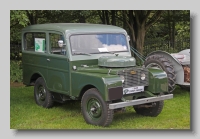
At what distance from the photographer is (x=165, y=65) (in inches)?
368

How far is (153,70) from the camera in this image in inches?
305

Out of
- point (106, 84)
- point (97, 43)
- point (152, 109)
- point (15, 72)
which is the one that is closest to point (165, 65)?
point (152, 109)

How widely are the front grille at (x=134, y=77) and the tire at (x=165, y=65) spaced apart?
1913 millimetres

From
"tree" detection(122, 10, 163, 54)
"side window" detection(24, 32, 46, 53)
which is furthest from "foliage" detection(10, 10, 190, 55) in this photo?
"side window" detection(24, 32, 46, 53)

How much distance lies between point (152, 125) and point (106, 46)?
2.16 m

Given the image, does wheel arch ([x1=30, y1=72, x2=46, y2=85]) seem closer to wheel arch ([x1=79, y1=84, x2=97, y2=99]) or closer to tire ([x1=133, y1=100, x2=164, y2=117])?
wheel arch ([x1=79, y1=84, x2=97, y2=99])

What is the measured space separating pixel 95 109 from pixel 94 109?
24mm

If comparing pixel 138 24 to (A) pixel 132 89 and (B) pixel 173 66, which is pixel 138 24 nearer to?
(B) pixel 173 66

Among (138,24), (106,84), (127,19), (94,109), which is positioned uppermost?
(127,19)

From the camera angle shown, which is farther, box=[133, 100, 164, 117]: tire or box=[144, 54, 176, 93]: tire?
box=[144, 54, 176, 93]: tire

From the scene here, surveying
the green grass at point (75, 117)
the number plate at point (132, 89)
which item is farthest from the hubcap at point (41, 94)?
the number plate at point (132, 89)

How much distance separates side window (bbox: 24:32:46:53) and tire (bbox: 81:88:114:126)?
217cm

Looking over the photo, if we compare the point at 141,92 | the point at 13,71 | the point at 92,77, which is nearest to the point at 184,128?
the point at 141,92

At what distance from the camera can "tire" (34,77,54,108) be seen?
8.75 meters
